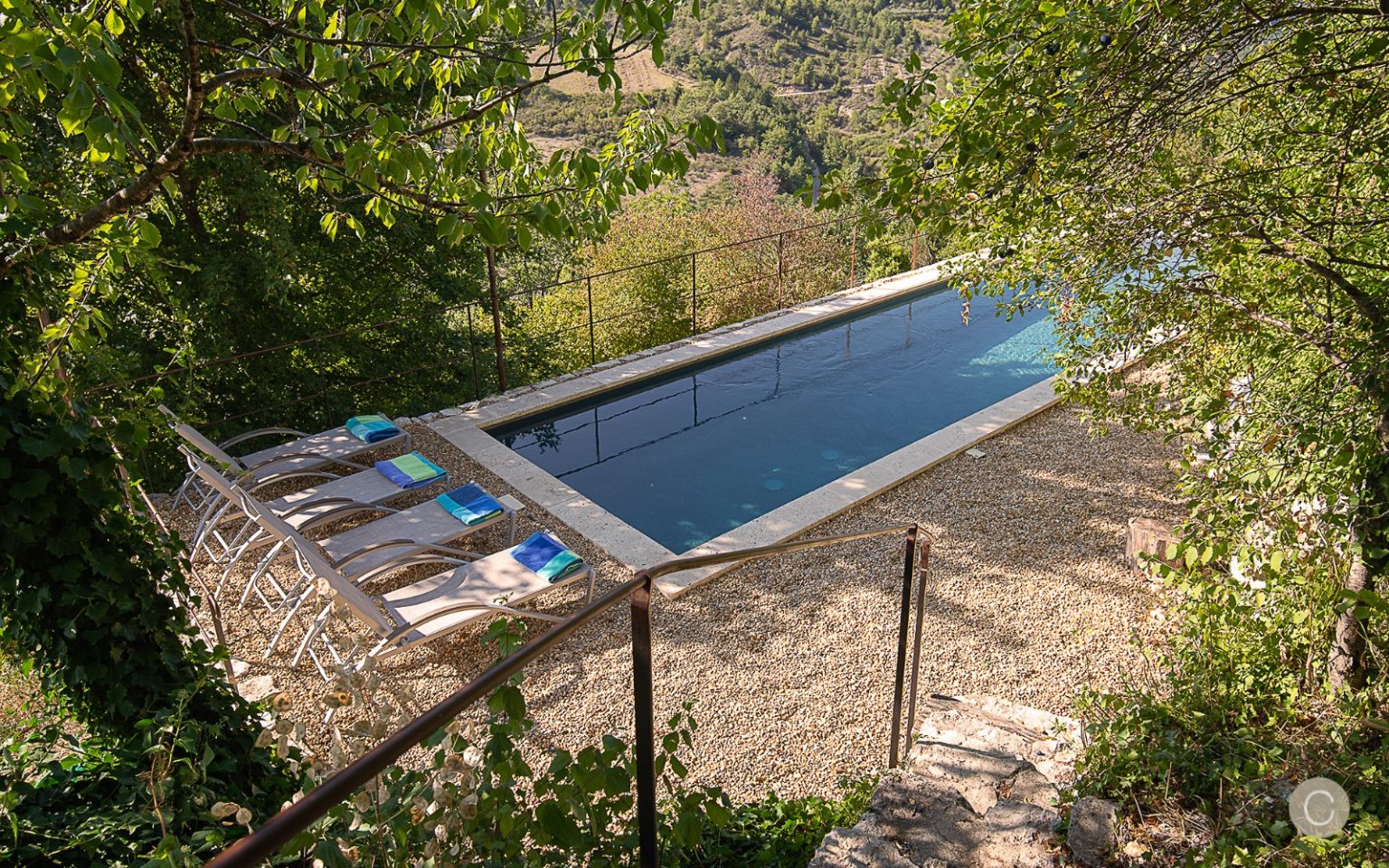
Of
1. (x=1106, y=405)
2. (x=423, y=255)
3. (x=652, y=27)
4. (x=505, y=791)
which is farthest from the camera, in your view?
(x=423, y=255)

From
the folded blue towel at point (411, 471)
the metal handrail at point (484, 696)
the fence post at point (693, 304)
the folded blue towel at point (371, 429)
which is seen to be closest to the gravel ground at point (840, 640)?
the folded blue towel at point (411, 471)

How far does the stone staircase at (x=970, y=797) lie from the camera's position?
263cm

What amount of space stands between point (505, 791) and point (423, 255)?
802cm

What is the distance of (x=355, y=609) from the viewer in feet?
14.6

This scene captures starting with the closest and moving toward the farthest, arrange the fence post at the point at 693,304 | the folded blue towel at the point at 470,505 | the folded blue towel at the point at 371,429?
the folded blue towel at the point at 470,505, the folded blue towel at the point at 371,429, the fence post at the point at 693,304

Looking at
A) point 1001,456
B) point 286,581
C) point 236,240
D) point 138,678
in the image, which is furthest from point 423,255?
point 138,678

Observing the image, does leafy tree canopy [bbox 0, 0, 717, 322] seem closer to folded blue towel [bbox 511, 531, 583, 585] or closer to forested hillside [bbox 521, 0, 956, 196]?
folded blue towel [bbox 511, 531, 583, 585]

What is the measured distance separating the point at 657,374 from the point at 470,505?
345 cm

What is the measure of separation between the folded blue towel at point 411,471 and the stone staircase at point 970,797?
3749 millimetres

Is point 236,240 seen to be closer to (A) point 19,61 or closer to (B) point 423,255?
(B) point 423,255

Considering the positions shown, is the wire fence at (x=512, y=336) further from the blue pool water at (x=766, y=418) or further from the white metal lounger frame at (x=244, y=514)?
the white metal lounger frame at (x=244, y=514)

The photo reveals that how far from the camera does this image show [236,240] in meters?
7.90

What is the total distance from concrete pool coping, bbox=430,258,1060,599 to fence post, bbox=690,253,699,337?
1.35 ft

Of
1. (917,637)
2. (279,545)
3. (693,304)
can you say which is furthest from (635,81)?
(917,637)
